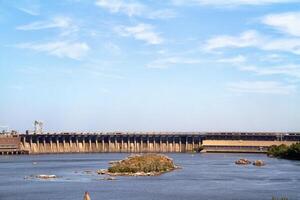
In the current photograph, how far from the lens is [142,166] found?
4707 inches

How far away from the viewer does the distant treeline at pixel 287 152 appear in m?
167

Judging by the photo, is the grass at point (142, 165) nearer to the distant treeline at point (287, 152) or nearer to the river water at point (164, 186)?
the river water at point (164, 186)

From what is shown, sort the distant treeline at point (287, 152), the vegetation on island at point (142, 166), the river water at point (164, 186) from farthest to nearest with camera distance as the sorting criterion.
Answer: the distant treeline at point (287, 152) < the vegetation on island at point (142, 166) < the river water at point (164, 186)

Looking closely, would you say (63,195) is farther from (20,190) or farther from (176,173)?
(176,173)

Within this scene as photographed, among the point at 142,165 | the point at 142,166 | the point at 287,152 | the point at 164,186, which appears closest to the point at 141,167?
the point at 142,166

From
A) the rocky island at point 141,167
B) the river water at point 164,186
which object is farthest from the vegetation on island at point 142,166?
the river water at point 164,186

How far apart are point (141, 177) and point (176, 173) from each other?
1063 cm

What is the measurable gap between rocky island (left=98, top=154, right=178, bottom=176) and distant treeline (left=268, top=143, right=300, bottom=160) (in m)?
54.9

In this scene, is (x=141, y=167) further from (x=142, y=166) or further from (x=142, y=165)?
(x=142, y=165)

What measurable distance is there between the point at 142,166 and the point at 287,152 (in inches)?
2757

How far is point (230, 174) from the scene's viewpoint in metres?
113

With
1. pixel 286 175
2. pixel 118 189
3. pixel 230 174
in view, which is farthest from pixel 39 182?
pixel 286 175

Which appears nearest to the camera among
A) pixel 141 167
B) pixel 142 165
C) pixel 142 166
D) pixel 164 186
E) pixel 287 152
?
pixel 164 186

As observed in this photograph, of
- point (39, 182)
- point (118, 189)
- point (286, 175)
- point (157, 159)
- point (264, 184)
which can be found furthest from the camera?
point (157, 159)
